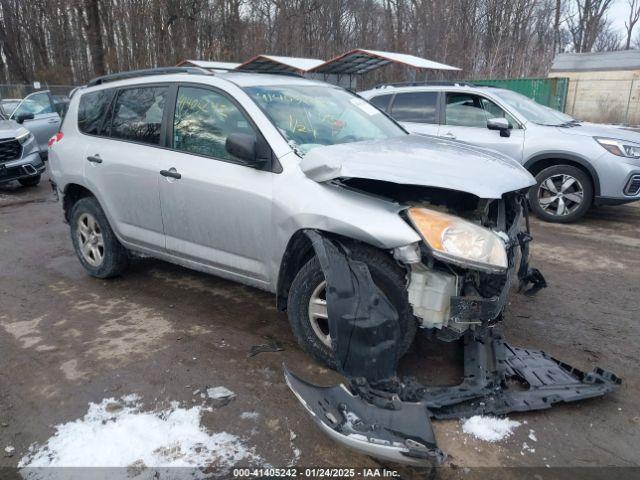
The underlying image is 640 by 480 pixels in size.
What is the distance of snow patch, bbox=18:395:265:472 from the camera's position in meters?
2.49

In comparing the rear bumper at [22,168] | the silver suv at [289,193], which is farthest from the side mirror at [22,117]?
the silver suv at [289,193]

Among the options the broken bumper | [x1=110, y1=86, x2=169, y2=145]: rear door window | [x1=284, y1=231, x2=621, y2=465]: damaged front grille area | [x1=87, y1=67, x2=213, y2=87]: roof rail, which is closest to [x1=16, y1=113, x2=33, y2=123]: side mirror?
[x1=87, y1=67, x2=213, y2=87]: roof rail

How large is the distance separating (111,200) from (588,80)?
90.9ft

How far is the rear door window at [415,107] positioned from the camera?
7.74 m

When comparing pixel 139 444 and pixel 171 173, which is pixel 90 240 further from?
pixel 139 444

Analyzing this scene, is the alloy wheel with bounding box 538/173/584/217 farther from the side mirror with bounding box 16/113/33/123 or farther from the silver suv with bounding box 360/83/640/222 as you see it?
the side mirror with bounding box 16/113/33/123

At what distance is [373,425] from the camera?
2395 millimetres

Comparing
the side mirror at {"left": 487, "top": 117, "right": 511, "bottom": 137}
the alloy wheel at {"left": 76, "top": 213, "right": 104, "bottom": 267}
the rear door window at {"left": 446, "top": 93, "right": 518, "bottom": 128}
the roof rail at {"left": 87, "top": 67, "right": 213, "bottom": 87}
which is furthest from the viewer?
the rear door window at {"left": 446, "top": 93, "right": 518, "bottom": 128}

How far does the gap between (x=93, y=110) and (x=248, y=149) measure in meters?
2.31

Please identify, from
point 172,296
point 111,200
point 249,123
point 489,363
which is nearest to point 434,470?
point 489,363

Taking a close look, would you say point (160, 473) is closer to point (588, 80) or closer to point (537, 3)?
point (588, 80)

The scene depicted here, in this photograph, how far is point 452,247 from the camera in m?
2.75

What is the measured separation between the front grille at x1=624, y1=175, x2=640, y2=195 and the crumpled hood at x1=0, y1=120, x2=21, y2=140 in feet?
31.9

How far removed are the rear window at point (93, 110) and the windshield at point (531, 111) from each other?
5329mm
